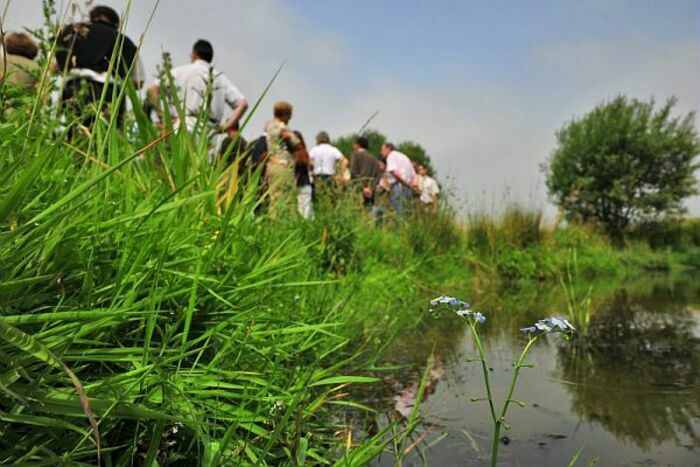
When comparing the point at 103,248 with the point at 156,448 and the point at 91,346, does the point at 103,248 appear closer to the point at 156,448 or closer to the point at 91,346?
the point at 91,346

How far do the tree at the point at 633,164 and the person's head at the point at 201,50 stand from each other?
25.5 meters

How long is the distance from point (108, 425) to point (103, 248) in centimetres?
45

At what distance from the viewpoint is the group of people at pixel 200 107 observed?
6.09 feet

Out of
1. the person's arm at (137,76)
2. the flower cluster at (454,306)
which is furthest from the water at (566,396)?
the person's arm at (137,76)

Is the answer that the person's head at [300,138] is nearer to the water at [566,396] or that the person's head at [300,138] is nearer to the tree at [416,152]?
the water at [566,396]

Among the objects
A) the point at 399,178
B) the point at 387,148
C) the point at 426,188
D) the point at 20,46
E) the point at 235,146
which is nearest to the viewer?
the point at 20,46

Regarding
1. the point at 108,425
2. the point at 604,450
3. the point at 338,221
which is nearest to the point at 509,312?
the point at 338,221

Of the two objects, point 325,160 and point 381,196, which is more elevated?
point 325,160

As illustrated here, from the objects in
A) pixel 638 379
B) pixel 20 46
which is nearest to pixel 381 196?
pixel 20 46

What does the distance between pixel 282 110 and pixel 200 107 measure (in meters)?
4.27

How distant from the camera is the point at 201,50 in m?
4.43

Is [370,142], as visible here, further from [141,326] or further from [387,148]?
[141,326]

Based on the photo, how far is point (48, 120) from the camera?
1.79m

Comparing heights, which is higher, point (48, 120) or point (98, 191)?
point (48, 120)
